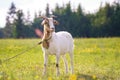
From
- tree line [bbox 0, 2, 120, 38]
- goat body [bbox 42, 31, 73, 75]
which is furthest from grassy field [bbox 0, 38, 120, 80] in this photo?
tree line [bbox 0, 2, 120, 38]

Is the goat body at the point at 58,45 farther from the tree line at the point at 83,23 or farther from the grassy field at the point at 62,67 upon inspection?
the tree line at the point at 83,23

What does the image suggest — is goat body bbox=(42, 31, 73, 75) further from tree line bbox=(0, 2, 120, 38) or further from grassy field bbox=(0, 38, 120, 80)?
tree line bbox=(0, 2, 120, 38)

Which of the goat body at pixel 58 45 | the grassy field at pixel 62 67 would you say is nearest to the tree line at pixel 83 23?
the grassy field at pixel 62 67

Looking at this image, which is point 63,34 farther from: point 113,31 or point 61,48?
point 113,31

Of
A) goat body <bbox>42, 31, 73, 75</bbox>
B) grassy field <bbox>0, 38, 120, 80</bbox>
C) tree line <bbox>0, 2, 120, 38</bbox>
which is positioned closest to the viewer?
grassy field <bbox>0, 38, 120, 80</bbox>

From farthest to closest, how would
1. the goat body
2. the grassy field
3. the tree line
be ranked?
the tree line → the goat body → the grassy field

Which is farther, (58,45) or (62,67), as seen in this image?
(62,67)

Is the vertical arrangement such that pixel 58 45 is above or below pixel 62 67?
above

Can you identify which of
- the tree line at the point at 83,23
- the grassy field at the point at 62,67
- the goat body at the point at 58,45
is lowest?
the tree line at the point at 83,23

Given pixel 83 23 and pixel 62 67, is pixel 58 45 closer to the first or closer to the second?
pixel 62 67

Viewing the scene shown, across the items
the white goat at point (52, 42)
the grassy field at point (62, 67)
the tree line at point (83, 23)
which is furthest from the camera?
the tree line at point (83, 23)

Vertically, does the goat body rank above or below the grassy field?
above

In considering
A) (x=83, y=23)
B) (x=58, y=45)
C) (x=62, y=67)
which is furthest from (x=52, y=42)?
(x=83, y=23)

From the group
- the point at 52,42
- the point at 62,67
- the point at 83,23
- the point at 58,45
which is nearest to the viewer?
the point at 52,42
